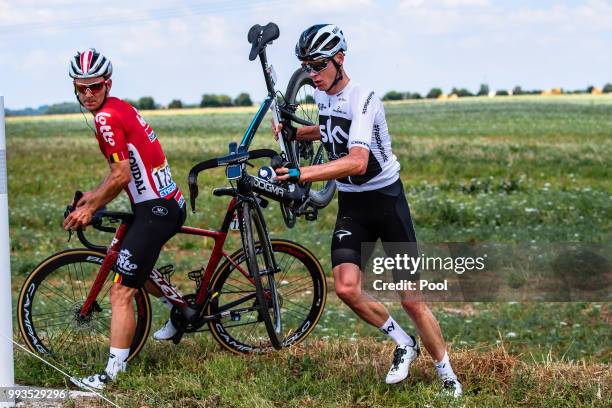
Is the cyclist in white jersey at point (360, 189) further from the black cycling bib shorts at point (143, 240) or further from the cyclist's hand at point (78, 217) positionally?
the cyclist's hand at point (78, 217)

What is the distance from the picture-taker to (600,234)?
15.1 metres

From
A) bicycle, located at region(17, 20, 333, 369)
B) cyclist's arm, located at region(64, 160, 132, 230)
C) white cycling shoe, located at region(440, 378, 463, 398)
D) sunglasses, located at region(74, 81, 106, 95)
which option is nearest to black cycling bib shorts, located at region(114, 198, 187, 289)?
bicycle, located at region(17, 20, 333, 369)

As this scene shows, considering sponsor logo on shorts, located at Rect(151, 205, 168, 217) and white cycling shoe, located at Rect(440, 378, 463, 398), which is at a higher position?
sponsor logo on shorts, located at Rect(151, 205, 168, 217)

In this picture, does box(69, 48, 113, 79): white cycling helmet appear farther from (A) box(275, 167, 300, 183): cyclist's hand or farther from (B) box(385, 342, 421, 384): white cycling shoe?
(B) box(385, 342, 421, 384): white cycling shoe

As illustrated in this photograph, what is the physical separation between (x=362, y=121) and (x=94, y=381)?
264 cm

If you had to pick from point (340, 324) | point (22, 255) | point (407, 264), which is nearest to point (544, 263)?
point (340, 324)

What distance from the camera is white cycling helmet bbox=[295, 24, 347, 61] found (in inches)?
242

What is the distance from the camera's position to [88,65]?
6.23 meters

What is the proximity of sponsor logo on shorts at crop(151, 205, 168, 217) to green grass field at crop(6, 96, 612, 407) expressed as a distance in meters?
1.15

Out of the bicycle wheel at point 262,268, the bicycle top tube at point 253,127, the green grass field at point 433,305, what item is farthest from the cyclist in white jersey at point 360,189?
the bicycle wheel at point 262,268

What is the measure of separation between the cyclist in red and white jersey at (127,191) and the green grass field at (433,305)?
1.14 feet

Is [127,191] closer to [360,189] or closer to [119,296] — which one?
[119,296]

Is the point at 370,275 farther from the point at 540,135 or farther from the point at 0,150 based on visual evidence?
the point at 540,135

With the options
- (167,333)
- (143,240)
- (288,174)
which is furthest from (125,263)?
(288,174)
